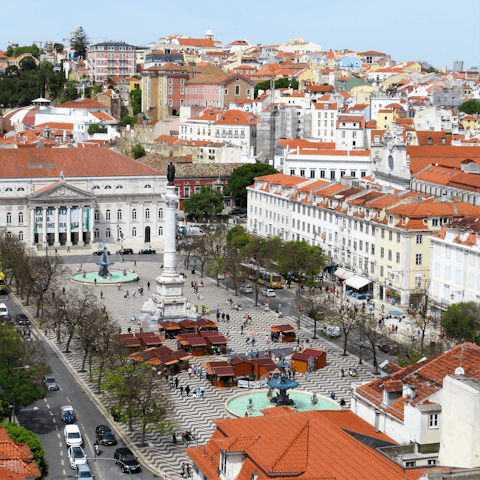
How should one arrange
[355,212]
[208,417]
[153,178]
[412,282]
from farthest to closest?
[153,178]
[355,212]
[412,282]
[208,417]

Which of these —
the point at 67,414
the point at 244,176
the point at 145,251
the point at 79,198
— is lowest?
the point at 145,251

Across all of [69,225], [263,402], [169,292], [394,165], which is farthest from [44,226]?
[263,402]

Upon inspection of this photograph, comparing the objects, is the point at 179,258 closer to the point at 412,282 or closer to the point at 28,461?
the point at 412,282

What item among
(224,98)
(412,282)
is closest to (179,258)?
(412,282)

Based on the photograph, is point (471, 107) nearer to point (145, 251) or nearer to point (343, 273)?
point (145, 251)

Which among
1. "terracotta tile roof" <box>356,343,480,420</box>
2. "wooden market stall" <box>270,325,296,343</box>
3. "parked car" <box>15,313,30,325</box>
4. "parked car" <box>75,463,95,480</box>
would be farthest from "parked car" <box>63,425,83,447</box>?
"parked car" <box>15,313,30,325</box>

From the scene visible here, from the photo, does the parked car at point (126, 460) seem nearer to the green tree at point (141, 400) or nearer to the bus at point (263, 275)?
the green tree at point (141, 400)

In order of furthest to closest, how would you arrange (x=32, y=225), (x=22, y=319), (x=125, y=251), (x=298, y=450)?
(x=32, y=225) → (x=125, y=251) → (x=22, y=319) → (x=298, y=450)

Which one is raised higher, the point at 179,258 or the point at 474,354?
the point at 474,354
